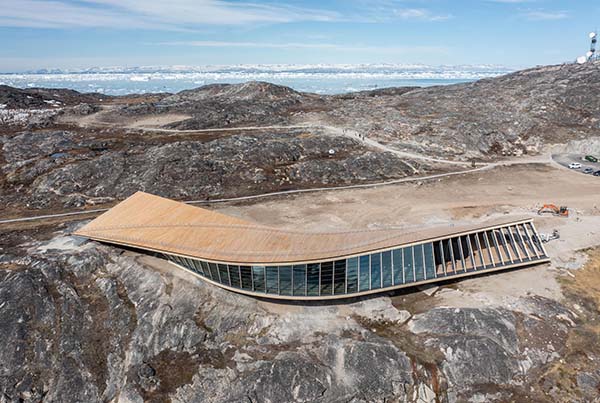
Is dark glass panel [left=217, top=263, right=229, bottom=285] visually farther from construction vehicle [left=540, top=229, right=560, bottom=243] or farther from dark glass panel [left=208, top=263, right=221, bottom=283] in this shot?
construction vehicle [left=540, top=229, right=560, bottom=243]

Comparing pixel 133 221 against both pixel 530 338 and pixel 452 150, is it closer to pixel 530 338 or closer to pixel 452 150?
pixel 530 338

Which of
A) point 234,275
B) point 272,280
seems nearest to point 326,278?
point 272,280

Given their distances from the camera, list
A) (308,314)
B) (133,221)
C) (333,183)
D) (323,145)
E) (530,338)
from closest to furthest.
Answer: (530,338), (308,314), (133,221), (333,183), (323,145)

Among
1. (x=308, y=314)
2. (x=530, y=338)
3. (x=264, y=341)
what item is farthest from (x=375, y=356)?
(x=530, y=338)

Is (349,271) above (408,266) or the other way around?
above

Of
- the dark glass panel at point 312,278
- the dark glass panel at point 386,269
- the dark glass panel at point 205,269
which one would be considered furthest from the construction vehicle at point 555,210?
the dark glass panel at point 205,269

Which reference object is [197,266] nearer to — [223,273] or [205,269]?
[205,269]


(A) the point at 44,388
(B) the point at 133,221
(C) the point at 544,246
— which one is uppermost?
(B) the point at 133,221
